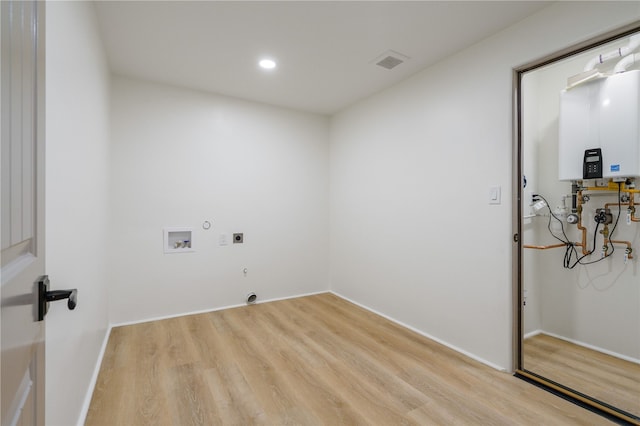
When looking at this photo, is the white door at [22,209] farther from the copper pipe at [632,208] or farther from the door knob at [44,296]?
the copper pipe at [632,208]

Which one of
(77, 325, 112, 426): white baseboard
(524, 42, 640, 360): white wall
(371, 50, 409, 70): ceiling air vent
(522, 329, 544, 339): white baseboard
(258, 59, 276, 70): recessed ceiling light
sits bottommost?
(522, 329, 544, 339): white baseboard

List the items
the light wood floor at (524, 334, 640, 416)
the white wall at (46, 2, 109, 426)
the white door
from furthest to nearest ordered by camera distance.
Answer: the light wood floor at (524, 334, 640, 416) < the white wall at (46, 2, 109, 426) < the white door

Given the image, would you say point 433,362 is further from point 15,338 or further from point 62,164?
point 62,164

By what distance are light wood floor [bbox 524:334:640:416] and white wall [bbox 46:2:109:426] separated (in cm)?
294

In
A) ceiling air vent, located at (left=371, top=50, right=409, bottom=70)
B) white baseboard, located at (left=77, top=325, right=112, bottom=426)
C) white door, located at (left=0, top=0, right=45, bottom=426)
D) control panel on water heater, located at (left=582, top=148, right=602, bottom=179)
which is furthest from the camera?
ceiling air vent, located at (left=371, top=50, right=409, bottom=70)

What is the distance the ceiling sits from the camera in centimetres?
201

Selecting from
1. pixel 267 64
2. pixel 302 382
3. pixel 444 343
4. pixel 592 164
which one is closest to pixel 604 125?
pixel 592 164

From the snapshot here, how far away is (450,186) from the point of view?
2.63 metres

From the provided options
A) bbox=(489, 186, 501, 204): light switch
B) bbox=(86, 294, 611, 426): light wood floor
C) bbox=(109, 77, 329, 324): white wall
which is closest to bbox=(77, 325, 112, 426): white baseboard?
bbox=(86, 294, 611, 426): light wood floor

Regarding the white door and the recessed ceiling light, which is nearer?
the white door

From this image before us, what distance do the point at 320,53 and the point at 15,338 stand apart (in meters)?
2.67

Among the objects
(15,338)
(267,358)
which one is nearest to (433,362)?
(267,358)

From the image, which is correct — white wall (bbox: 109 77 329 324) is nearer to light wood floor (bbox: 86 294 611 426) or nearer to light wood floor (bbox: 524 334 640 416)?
light wood floor (bbox: 86 294 611 426)

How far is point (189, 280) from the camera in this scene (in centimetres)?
336
